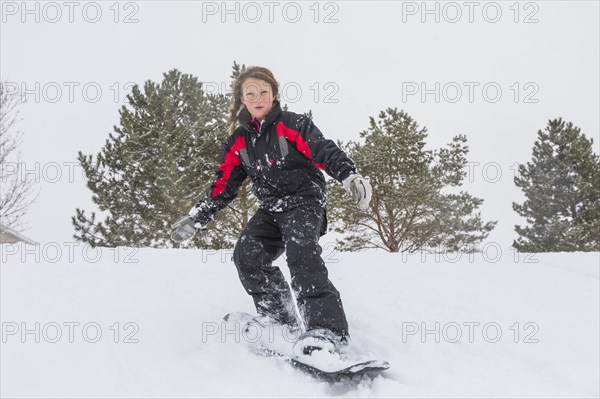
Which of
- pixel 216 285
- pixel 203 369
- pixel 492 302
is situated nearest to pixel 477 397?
pixel 203 369

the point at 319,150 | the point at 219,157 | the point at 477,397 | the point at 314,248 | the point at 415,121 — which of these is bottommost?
the point at 477,397

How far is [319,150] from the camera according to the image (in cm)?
274

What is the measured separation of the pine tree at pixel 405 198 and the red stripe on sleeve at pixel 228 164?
14005 mm

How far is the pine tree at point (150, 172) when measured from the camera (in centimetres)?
1728

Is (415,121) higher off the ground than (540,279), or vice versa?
(415,121)

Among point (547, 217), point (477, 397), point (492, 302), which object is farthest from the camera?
point (547, 217)

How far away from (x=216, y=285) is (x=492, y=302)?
83.5 inches

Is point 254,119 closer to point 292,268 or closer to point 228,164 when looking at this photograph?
point 228,164

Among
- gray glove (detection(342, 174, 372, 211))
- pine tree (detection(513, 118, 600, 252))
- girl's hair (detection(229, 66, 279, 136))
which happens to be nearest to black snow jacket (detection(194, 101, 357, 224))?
girl's hair (detection(229, 66, 279, 136))

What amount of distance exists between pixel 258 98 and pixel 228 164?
0.50m

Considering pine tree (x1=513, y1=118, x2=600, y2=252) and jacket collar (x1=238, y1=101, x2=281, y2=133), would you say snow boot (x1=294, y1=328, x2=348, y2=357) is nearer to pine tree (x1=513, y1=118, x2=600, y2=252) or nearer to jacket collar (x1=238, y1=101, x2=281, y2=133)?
jacket collar (x1=238, y1=101, x2=281, y2=133)

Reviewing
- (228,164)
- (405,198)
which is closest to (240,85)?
(228,164)

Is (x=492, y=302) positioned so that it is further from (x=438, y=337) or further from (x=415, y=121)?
(x=415, y=121)

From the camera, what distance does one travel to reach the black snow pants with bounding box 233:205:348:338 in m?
2.65
